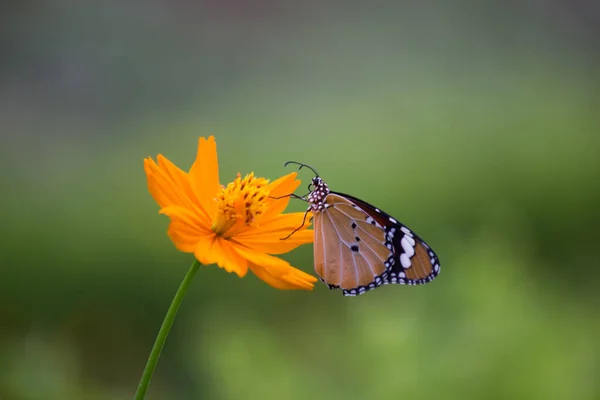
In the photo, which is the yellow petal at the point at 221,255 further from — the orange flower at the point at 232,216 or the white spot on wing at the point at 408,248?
Answer: the white spot on wing at the point at 408,248

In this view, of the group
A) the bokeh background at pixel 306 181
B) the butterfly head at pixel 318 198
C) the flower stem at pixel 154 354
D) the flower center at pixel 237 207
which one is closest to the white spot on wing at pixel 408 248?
the butterfly head at pixel 318 198

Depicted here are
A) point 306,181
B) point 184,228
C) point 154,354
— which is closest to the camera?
point 154,354

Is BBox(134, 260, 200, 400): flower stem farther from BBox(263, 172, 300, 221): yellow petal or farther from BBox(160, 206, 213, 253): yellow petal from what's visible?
BBox(263, 172, 300, 221): yellow petal

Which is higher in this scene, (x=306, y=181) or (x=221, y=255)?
(x=306, y=181)

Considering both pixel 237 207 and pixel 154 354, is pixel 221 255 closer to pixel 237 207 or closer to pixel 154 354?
pixel 237 207

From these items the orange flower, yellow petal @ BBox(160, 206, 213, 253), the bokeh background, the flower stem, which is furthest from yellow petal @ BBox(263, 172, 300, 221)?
the bokeh background

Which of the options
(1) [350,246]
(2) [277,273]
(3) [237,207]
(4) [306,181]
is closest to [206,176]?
(3) [237,207]

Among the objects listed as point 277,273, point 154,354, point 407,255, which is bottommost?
→ point 154,354

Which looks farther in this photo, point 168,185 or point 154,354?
point 168,185
